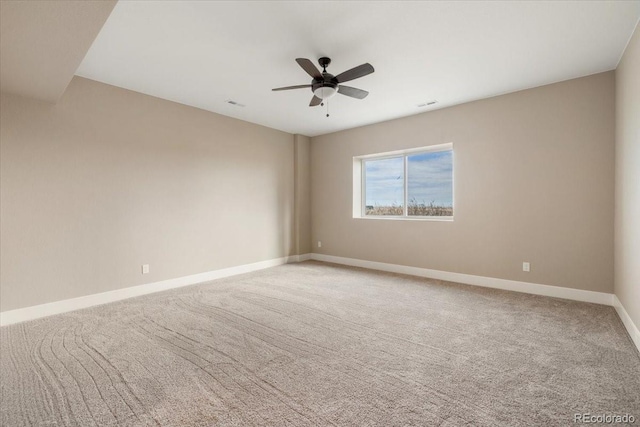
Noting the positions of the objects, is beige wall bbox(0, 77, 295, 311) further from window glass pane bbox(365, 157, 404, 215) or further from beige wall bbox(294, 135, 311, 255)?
window glass pane bbox(365, 157, 404, 215)

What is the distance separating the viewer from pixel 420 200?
17.4 ft

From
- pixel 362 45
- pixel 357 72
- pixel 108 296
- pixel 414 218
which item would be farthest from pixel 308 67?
pixel 108 296

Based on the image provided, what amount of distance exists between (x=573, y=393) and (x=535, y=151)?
122 inches

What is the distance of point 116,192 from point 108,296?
51.9 inches

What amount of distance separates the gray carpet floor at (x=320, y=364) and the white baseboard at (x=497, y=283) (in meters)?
0.18

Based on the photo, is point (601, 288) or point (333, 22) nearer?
point (333, 22)

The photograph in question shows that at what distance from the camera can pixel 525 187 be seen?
13.1ft

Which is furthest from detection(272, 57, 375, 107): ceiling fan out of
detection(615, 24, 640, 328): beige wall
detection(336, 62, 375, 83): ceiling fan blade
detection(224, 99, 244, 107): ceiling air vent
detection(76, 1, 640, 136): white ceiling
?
detection(615, 24, 640, 328): beige wall

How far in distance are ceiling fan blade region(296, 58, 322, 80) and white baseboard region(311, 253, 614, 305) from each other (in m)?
3.54

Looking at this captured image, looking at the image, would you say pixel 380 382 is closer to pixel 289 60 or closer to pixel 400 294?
pixel 400 294

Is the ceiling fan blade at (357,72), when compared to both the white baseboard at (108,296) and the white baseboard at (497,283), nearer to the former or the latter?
the white baseboard at (497,283)

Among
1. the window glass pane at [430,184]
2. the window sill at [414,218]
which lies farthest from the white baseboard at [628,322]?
the window glass pane at [430,184]

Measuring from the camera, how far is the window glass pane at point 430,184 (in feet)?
A: 16.3

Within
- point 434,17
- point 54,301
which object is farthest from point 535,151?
point 54,301
